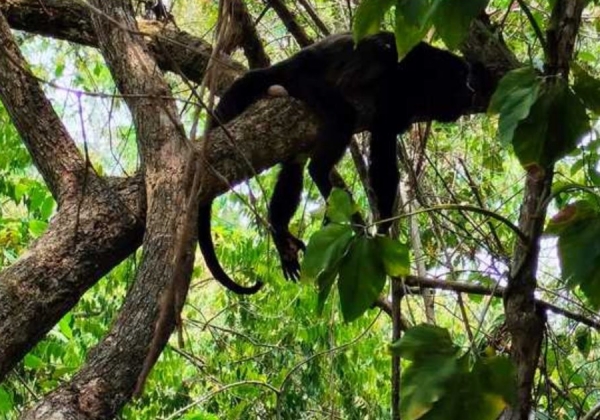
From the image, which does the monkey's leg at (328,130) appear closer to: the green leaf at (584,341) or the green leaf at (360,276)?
the green leaf at (584,341)

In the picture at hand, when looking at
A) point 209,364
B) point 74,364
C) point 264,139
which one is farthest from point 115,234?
point 209,364

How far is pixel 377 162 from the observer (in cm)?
335

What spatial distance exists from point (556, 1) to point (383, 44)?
223 centimetres

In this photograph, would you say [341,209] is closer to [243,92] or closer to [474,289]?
[474,289]

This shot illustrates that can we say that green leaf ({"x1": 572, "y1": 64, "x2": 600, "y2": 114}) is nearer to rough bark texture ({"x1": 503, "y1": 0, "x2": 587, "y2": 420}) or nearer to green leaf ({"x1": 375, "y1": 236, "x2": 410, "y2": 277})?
rough bark texture ({"x1": 503, "y1": 0, "x2": 587, "y2": 420})

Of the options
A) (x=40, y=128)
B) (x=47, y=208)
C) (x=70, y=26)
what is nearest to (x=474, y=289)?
(x=40, y=128)

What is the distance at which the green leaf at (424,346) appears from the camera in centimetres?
117

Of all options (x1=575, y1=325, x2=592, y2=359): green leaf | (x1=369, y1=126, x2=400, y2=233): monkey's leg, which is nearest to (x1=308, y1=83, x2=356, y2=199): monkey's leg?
(x1=369, y1=126, x2=400, y2=233): monkey's leg

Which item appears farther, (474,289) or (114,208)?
(114,208)

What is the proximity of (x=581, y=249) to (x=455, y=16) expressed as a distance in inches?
14.9

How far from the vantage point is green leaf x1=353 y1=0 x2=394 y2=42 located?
45.2 inches

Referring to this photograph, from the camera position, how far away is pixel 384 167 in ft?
10.9

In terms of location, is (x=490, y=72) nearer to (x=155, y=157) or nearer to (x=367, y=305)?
(x=155, y=157)

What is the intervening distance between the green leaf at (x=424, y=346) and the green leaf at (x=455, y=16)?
402 millimetres
